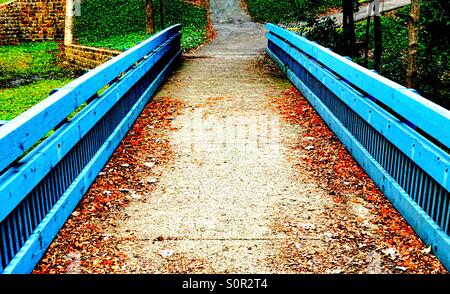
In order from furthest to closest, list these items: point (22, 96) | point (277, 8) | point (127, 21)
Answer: point (277, 8) → point (127, 21) → point (22, 96)

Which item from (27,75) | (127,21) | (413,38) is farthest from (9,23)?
(413,38)

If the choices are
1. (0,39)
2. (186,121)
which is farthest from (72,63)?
(186,121)

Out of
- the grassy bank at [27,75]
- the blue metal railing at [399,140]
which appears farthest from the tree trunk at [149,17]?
the blue metal railing at [399,140]

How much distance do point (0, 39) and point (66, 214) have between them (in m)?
24.5

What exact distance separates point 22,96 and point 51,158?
1086 centimetres

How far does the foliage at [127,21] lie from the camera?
914 inches

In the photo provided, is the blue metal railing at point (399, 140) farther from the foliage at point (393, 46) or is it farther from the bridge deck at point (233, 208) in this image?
the foliage at point (393, 46)

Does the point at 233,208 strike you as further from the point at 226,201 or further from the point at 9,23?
the point at 9,23

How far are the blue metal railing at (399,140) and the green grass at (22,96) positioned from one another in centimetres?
744

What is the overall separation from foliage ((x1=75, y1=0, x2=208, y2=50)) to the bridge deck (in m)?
13.6

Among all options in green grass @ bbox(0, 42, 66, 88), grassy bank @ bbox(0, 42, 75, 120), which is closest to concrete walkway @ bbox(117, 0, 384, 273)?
grassy bank @ bbox(0, 42, 75, 120)

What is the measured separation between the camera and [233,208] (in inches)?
204

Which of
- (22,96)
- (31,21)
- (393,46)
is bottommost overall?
(22,96)

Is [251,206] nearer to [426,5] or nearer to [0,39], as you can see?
[426,5]
